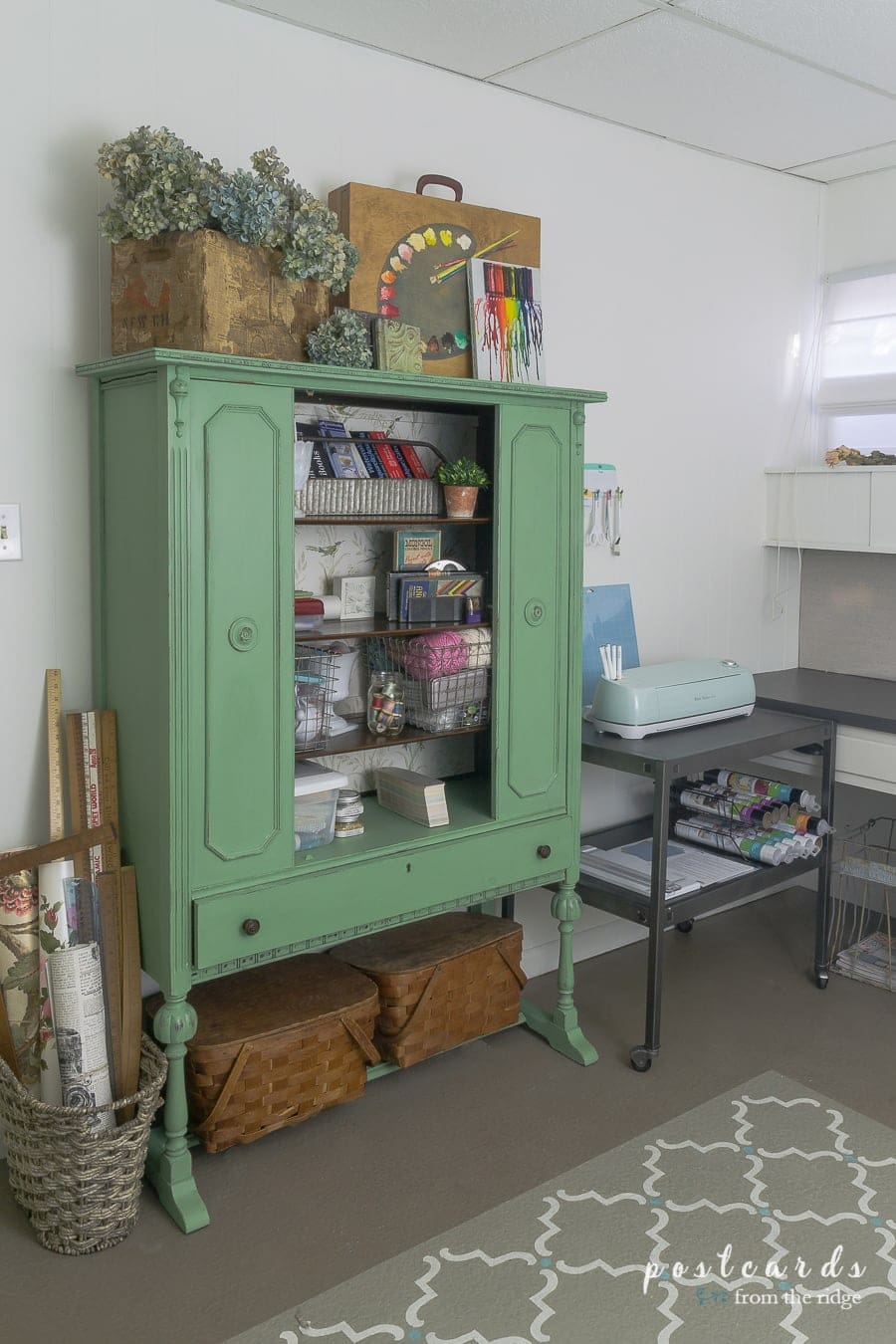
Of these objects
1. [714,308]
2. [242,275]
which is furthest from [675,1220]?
[714,308]

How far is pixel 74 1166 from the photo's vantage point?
221cm

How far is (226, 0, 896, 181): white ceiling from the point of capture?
2.59 meters

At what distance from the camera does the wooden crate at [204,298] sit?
7.34ft

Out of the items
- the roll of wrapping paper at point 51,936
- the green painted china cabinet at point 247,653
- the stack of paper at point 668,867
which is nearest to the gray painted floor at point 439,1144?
the green painted china cabinet at point 247,653

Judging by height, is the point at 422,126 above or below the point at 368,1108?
above

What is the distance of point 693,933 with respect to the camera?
3984 millimetres

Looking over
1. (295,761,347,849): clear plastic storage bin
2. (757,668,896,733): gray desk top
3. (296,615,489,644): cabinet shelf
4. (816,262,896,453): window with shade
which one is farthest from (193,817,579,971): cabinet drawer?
(816,262,896,453): window with shade

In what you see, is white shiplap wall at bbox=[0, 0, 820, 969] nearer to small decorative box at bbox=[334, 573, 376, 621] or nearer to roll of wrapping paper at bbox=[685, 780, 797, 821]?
roll of wrapping paper at bbox=[685, 780, 797, 821]

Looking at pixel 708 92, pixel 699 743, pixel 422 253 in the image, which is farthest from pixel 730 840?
pixel 708 92

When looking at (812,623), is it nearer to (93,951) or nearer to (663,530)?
(663,530)

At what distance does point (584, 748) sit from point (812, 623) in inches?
61.4

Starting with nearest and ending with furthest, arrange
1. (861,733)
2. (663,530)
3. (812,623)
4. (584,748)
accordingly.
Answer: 1. (584,748)
2. (861,733)
3. (663,530)
4. (812,623)

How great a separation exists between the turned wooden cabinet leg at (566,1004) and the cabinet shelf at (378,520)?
1.00 meters

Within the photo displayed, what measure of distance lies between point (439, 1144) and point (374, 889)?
62cm
